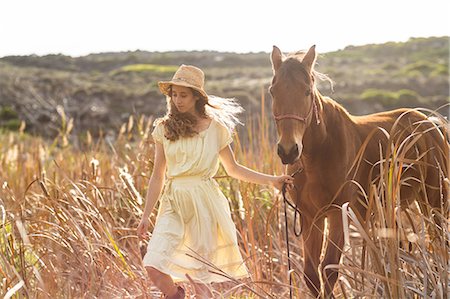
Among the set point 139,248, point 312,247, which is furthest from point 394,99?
point 139,248

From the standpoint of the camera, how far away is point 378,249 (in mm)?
3342

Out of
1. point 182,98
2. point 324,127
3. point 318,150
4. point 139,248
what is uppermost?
point 182,98

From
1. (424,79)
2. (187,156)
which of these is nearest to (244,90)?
(424,79)

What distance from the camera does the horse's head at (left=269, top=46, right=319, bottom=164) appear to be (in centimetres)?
391

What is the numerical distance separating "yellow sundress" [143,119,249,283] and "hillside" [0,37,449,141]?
51.5 feet

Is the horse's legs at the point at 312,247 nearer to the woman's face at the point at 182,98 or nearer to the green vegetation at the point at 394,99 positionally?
the woman's face at the point at 182,98

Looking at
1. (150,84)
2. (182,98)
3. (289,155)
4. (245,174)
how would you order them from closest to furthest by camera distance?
(289,155), (182,98), (245,174), (150,84)

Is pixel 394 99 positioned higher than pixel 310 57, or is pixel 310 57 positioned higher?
pixel 310 57

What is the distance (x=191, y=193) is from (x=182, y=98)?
56 cm

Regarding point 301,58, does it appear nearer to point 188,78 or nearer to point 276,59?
point 276,59

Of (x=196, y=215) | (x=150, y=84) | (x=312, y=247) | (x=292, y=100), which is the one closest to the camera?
(x=292, y=100)

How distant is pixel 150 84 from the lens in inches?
1481

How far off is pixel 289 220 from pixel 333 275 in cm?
177

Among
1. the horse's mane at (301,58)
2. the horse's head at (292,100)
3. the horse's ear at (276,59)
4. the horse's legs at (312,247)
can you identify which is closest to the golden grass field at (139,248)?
the horse's legs at (312,247)
